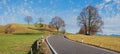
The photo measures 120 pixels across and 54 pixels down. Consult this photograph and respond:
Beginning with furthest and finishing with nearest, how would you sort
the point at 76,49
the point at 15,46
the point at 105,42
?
→ the point at 105,42 < the point at 15,46 < the point at 76,49

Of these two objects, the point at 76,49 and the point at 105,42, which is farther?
the point at 105,42

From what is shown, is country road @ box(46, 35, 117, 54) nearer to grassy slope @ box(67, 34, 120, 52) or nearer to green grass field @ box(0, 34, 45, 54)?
grassy slope @ box(67, 34, 120, 52)

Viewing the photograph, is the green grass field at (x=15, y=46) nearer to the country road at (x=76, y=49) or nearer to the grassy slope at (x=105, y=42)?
the country road at (x=76, y=49)

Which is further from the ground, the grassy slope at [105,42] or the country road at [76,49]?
the country road at [76,49]

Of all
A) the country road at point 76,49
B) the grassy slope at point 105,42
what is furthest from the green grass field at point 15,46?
the grassy slope at point 105,42

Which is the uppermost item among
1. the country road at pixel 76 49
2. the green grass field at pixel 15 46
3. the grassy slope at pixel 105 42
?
the country road at pixel 76 49

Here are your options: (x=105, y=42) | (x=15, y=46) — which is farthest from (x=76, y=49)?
(x=105, y=42)

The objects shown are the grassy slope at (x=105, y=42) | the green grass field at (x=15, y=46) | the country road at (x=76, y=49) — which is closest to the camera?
the country road at (x=76, y=49)

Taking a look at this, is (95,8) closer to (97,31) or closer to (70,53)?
(97,31)

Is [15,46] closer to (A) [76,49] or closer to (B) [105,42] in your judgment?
(B) [105,42]

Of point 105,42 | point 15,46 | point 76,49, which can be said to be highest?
point 76,49

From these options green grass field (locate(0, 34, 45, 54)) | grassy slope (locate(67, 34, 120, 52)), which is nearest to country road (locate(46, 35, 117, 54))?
grassy slope (locate(67, 34, 120, 52))

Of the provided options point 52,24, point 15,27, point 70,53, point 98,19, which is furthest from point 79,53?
point 15,27

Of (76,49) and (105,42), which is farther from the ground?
(76,49)
